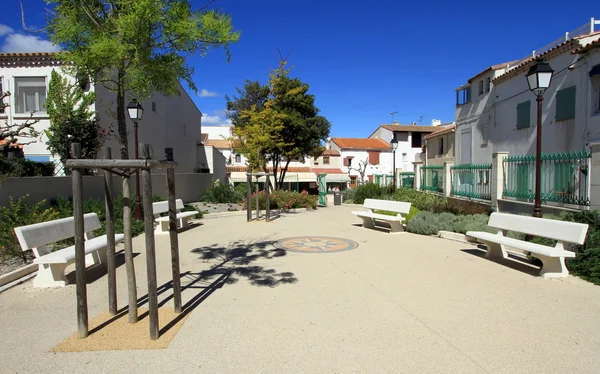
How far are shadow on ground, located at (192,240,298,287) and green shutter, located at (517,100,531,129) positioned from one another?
1562 cm

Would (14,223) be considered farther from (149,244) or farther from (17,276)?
(149,244)

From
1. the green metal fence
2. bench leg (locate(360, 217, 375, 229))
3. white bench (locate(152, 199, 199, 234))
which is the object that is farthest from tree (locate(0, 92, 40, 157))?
the green metal fence

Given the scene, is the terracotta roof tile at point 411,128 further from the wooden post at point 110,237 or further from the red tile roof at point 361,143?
the wooden post at point 110,237

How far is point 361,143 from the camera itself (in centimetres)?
5266

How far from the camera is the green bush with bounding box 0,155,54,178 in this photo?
10906mm

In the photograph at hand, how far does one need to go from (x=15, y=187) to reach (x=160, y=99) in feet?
53.4

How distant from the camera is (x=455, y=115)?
2758cm

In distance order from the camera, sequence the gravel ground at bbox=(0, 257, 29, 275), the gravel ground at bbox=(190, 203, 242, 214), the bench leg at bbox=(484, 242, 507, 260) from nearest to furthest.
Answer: the gravel ground at bbox=(0, 257, 29, 275) < the bench leg at bbox=(484, 242, 507, 260) < the gravel ground at bbox=(190, 203, 242, 214)

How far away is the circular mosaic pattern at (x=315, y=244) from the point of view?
28.2 ft

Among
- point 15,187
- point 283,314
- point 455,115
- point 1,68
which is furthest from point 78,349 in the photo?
point 455,115

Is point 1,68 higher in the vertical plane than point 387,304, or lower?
higher

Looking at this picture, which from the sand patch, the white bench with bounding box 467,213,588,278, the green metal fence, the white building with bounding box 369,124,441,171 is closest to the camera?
the sand patch

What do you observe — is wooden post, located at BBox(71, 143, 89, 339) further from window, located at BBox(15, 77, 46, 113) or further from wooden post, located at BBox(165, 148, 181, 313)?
window, located at BBox(15, 77, 46, 113)

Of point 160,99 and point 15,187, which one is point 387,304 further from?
point 160,99
